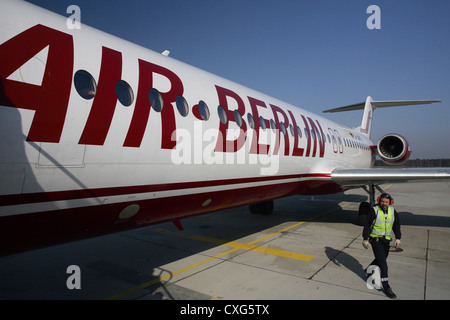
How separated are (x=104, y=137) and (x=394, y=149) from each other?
1284 centimetres

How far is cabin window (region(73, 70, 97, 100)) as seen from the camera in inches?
113

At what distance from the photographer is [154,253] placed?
21.0 feet

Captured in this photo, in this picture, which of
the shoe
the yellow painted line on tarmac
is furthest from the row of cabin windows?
the shoe

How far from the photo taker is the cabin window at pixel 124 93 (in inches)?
129

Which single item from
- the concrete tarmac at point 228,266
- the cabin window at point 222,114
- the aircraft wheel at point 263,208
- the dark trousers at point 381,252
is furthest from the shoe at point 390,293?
the aircraft wheel at point 263,208

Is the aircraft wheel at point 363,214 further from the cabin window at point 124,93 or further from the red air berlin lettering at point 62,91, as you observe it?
the cabin window at point 124,93

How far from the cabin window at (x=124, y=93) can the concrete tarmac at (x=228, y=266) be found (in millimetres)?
2839

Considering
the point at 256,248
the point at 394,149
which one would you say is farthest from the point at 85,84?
the point at 394,149

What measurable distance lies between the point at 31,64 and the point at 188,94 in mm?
2125

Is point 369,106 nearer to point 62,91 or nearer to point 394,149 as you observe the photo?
point 394,149

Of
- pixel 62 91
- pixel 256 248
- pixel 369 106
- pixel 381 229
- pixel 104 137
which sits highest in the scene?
pixel 369 106

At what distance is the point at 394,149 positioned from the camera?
1263cm

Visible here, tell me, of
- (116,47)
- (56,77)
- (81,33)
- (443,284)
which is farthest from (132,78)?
(443,284)

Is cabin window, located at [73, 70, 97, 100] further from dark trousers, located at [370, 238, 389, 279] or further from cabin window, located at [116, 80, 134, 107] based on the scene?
dark trousers, located at [370, 238, 389, 279]
